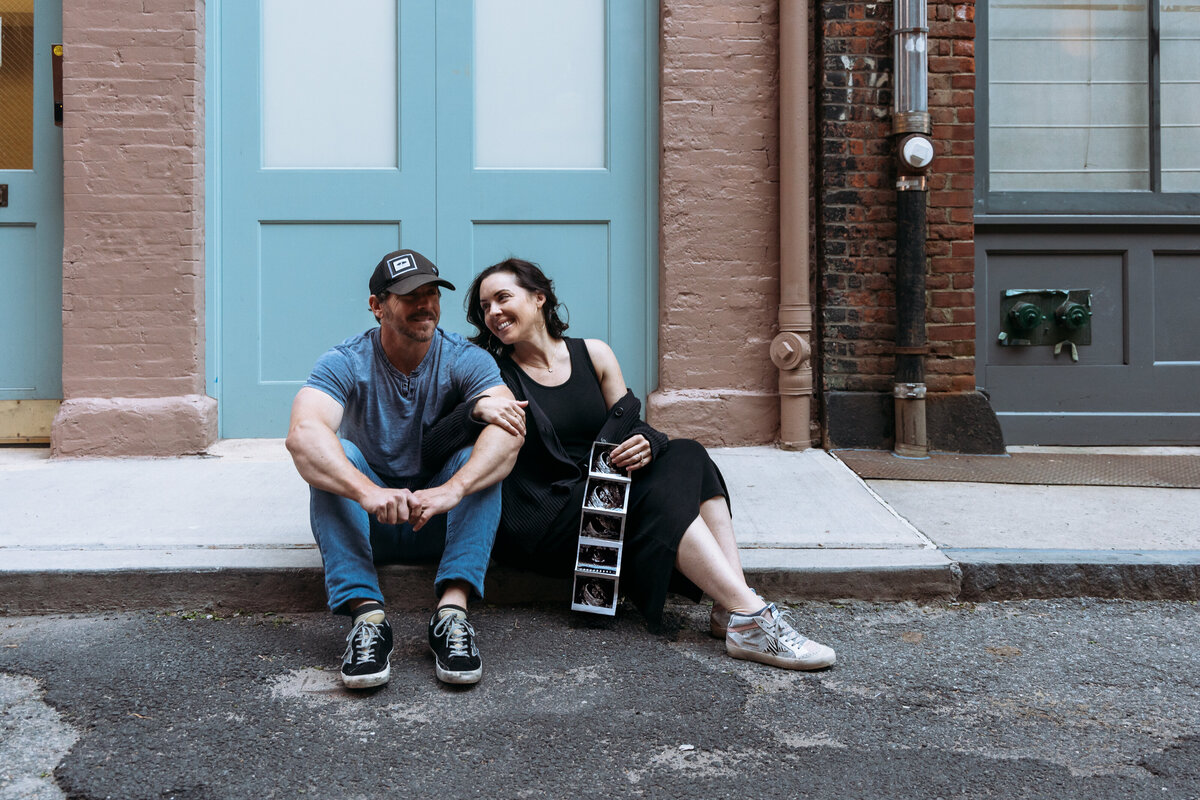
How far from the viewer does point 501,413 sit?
110 inches

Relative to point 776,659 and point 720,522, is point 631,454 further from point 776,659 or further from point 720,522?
point 776,659

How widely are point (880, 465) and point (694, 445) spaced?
184 cm

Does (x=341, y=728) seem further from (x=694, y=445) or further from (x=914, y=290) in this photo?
(x=914, y=290)

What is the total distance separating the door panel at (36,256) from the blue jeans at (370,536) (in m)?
2.85

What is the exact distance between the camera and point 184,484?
13.5 feet

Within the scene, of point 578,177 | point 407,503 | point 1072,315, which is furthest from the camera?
point 1072,315

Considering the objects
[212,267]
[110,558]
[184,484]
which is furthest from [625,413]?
[212,267]

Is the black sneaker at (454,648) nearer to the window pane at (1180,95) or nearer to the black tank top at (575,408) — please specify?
the black tank top at (575,408)

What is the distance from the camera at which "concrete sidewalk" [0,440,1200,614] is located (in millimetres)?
3047

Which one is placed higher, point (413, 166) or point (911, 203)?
point (413, 166)

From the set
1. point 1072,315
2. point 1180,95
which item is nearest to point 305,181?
point 1072,315

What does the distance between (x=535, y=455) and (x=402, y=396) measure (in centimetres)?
45

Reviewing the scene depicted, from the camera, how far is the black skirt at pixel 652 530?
2807mm

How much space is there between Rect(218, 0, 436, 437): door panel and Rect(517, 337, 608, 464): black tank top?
2.09 meters
